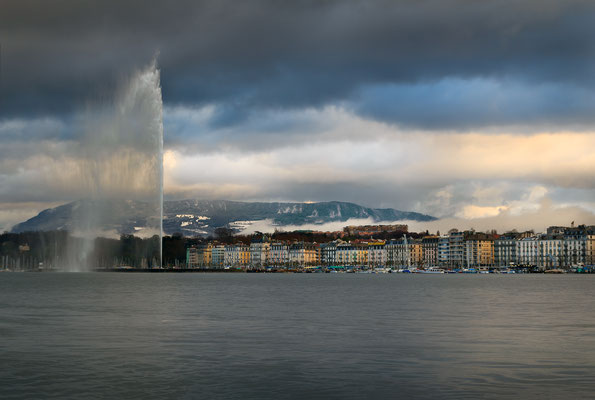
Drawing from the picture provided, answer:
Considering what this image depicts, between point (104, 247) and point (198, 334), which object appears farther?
point (104, 247)

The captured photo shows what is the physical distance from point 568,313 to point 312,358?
2777 centimetres

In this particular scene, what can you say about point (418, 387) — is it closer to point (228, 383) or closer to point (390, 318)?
point (228, 383)

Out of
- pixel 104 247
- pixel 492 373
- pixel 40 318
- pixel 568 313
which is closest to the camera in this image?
pixel 492 373

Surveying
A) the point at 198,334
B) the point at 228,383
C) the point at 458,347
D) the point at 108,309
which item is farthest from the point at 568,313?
the point at 228,383

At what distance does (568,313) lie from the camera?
160 ft

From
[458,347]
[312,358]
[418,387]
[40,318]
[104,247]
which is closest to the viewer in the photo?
[418,387]

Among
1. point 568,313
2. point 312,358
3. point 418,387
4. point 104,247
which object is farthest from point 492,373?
point 104,247

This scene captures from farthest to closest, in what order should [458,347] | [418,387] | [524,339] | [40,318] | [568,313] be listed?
1. [568,313]
2. [40,318]
3. [524,339]
4. [458,347]
5. [418,387]

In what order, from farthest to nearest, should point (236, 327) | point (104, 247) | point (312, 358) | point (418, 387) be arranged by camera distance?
point (104, 247), point (236, 327), point (312, 358), point (418, 387)

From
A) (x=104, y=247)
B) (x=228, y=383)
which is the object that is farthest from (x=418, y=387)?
(x=104, y=247)

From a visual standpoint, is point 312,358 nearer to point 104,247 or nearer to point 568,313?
point 568,313

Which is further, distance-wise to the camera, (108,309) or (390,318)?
(108,309)

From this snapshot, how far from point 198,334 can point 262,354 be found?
293 inches

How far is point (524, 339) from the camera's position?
32219mm
